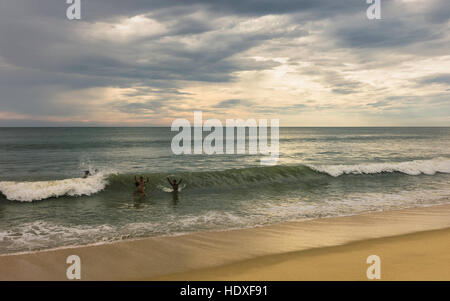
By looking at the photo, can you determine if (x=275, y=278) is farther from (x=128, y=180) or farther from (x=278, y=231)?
(x=128, y=180)

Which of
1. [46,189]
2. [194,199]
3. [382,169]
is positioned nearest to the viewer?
[194,199]

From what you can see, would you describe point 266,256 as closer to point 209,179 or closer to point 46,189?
point 209,179

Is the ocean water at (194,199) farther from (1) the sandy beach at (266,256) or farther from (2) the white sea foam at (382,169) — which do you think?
(1) the sandy beach at (266,256)

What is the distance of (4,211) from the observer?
38.1ft

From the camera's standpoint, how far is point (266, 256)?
6.62 m

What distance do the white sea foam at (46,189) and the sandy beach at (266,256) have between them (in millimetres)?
7481

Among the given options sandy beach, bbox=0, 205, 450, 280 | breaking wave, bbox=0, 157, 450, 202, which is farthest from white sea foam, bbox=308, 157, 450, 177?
sandy beach, bbox=0, 205, 450, 280

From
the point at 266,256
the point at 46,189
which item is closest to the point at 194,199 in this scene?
the point at 46,189

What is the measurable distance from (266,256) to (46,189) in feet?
39.8

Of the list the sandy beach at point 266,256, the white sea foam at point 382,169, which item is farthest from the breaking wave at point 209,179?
the sandy beach at point 266,256

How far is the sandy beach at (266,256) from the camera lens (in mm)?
5621

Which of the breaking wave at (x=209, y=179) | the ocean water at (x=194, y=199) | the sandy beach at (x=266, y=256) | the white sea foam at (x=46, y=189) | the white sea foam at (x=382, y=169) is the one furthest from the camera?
the white sea foam at (x=382, y=169)
